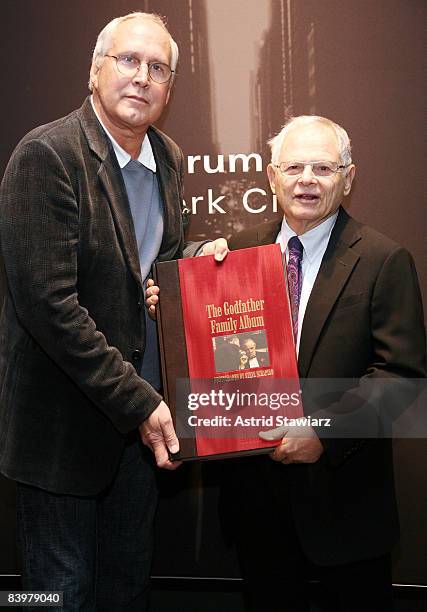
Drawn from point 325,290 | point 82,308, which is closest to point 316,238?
point 325,290

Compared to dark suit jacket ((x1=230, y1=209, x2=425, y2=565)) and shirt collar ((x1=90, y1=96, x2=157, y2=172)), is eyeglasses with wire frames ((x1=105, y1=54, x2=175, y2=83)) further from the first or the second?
dark suit jacket ((x1=230, y1=209, x2=425, y2=565))

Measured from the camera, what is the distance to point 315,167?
200cm

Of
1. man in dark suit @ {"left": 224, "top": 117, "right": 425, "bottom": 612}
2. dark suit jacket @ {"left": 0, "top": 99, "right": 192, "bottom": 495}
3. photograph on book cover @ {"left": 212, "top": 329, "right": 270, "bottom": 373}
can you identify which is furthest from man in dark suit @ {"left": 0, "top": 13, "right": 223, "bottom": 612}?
man in dark suit @ {"left": 224, "top": 117, "right": 425, "bottom": 612}

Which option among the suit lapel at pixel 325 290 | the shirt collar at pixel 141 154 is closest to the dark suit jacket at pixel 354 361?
the suit lapel at pixel 325 290

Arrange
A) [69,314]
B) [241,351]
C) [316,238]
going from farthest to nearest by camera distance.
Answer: [316,238], [241,351], [69,314]

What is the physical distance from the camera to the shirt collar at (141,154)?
6.65 feet

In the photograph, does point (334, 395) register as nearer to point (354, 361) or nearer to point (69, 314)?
point (354, 361)

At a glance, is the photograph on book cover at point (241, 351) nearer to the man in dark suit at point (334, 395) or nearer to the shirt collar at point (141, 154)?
the man in dark suit at point (334, 395)

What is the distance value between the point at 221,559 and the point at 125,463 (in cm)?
81

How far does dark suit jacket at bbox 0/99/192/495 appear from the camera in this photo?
179 cm

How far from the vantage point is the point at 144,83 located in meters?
1.94

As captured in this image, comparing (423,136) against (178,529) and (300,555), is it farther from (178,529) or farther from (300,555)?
(178,529)

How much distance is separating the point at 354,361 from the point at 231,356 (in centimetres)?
33

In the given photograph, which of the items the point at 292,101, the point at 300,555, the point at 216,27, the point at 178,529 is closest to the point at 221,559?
the point at 178,529
